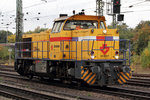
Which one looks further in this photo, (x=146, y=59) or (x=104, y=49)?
(x=146, y=59)

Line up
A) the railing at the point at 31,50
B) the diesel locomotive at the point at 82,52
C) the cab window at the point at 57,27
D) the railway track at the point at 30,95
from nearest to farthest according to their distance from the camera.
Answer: the railway track at the point at 30,95 → the diesel locomotive at the point at 82,52 → the cab window at the point at 57,27 → the railing at the point at 31,50

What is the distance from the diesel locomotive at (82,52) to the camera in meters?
10.2

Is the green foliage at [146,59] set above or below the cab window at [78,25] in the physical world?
below

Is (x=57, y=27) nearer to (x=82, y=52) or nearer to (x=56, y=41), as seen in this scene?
(x=56, y=41)

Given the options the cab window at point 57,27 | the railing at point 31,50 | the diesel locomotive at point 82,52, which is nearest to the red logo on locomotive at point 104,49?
the diesel locomotive at point 82,52

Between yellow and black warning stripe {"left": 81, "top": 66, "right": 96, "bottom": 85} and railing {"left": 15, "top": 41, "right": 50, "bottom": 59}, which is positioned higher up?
railing {"left": 15, "top": 41, "right": 50, "bottom": 59}

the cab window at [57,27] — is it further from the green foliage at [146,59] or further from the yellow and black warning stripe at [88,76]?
the green foliage at [146,59]

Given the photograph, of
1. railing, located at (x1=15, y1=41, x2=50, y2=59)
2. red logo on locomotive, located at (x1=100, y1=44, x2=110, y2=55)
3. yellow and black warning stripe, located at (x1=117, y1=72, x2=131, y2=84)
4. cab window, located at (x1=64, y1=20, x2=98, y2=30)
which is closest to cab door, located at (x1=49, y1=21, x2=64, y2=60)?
cab window, located at (x1=64, y1=20, x2=98, y2=30)

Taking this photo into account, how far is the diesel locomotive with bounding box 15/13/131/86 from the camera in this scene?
1020 centimetres

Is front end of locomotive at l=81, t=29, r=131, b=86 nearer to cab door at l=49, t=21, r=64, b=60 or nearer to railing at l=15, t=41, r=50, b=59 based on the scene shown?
cab door at l=49, t=21, r=64, b=60

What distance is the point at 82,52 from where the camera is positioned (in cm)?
1091

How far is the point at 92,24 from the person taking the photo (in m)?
11.7

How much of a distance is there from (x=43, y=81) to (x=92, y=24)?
4.78 m

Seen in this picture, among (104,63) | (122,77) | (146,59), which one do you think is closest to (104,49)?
(104,63)
